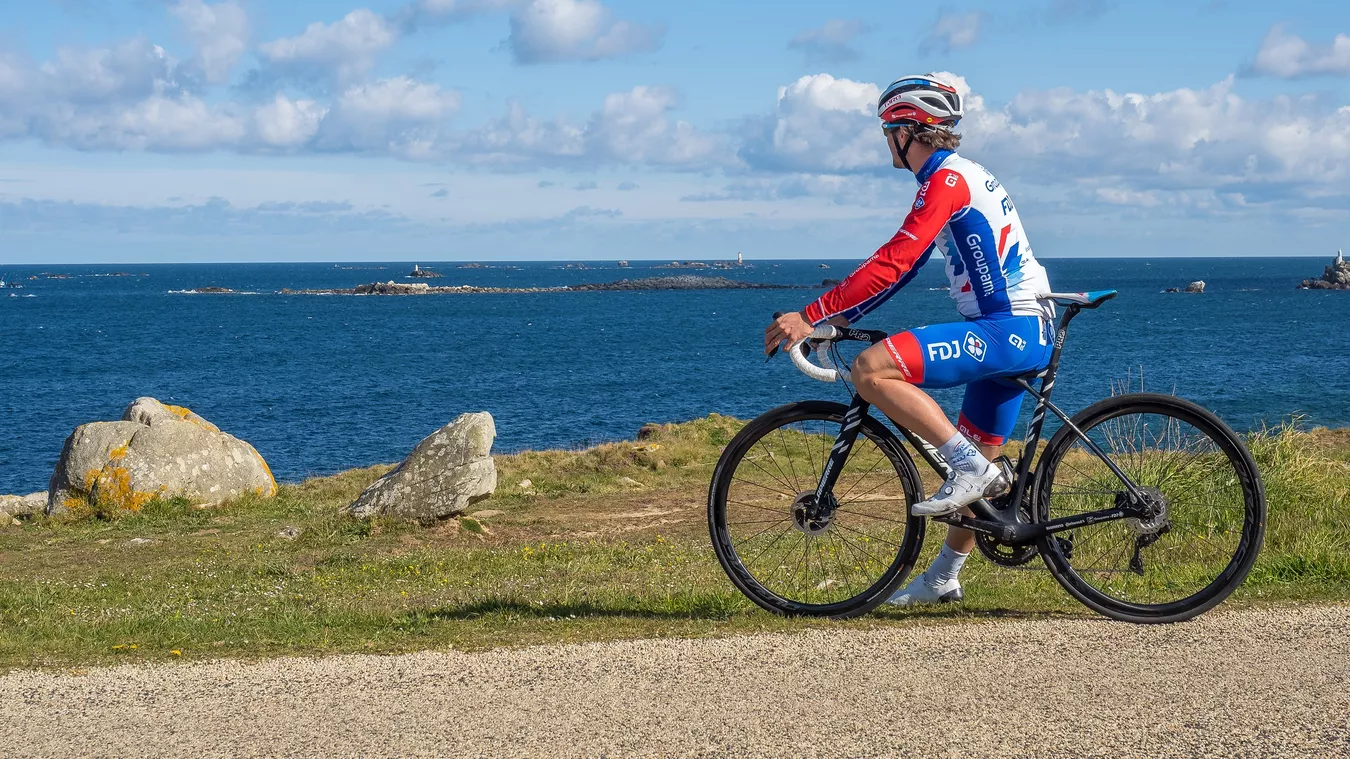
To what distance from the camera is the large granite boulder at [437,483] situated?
19422 mm

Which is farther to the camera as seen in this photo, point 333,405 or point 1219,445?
point 333,405

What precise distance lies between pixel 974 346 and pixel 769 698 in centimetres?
214

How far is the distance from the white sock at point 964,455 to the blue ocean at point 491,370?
29963mm

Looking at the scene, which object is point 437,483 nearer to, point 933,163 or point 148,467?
point 148,467

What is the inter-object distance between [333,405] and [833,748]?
2601 inches

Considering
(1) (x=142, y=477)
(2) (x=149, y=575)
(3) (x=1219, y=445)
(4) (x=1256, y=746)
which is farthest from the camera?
(1) (x=142, y=477)

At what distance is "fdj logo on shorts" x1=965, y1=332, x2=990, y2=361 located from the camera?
632cm

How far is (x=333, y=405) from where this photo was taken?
67938 mm

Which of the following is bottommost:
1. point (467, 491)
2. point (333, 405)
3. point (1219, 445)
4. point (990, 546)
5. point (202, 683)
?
point (333, 405)

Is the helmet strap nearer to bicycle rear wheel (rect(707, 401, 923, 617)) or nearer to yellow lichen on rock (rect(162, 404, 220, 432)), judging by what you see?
bicycle rear wheel (rect(707, 401, 923, 617))

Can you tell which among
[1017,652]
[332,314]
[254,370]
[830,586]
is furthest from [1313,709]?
[332,314]

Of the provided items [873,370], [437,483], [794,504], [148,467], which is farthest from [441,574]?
[148,467]

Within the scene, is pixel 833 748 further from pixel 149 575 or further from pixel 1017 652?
pixel 149 575

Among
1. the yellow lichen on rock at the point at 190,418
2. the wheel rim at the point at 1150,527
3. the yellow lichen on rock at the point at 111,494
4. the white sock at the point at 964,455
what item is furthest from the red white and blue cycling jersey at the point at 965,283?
the yellow lichen on rock at the point at 190,418
